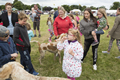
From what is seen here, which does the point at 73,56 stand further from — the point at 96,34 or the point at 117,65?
the point at 117,65

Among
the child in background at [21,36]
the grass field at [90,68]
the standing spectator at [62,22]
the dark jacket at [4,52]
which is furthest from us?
the standing spectator at [62,22]

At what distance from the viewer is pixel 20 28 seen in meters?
2.44

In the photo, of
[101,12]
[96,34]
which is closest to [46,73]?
[96,34]

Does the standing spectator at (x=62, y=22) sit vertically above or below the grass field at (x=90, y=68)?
above

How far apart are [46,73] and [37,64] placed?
2.56ft

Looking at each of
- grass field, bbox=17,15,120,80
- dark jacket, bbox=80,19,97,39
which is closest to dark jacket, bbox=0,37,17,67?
grass field, bbox=17,15,120,80

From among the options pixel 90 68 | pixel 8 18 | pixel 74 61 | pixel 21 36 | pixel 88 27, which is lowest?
pixel 90 68

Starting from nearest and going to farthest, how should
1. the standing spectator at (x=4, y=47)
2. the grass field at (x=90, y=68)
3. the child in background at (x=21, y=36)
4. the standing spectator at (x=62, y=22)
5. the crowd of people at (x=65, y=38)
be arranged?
the standing spectator at (x=4, y=47)
the crowd of people at (x=65, y=38)
the child in background at (x=21, y=36)
the grass field at (x=90, y=68)
the standing spectator at (x=62, y=22)

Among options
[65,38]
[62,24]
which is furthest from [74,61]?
[62,24]

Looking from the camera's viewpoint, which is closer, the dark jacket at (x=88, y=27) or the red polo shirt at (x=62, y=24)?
the dark jacket at (x=88, y=27)

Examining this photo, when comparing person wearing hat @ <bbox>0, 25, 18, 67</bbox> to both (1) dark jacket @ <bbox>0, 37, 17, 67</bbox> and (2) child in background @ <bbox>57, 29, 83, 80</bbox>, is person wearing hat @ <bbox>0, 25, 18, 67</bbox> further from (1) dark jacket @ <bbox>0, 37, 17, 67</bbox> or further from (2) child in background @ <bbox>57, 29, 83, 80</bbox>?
(2) child in background @ <bbox>57, 29, 83, 80</bbox>

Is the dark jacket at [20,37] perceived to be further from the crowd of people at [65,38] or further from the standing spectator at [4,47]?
the standing spectator at [4,47]

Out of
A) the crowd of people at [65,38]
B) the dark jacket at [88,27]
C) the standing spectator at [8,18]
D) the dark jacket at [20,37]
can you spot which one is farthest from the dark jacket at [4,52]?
the dark jacket at [88,27]

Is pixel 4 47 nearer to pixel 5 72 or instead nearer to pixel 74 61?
pixel 5 72
